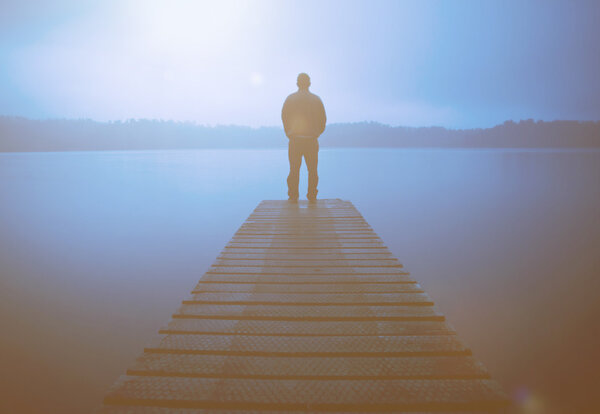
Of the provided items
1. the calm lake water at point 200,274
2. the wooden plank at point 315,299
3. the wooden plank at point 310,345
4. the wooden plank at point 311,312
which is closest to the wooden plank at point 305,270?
the wooden plank at point 315,299

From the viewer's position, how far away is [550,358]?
3.67 metres

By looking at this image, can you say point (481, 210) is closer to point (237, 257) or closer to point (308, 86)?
point (308, 86)

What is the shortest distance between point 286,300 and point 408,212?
433 inches

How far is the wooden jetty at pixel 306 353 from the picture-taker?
1.67 meters

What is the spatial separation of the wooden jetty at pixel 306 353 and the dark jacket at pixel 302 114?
12.0ft

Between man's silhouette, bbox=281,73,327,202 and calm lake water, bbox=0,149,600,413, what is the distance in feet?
9.09

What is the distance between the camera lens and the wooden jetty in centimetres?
167

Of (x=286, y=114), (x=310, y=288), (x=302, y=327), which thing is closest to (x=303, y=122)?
(x=286, y=114)

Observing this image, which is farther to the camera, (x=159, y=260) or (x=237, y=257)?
(x=159, y=260)

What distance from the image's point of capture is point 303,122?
21.4 ft

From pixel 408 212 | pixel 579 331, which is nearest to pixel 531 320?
pixel 579 331

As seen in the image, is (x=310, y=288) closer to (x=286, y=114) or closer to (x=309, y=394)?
(x=309, y=394)

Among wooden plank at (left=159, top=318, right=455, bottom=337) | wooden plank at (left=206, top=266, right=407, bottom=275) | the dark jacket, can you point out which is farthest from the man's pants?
wooden plank at (left=159, top=318, right=455, bottom=337)

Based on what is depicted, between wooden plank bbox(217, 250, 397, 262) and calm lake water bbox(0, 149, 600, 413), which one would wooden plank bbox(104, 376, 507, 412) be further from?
wooden plank bbox(217, 250, 397, 262)
